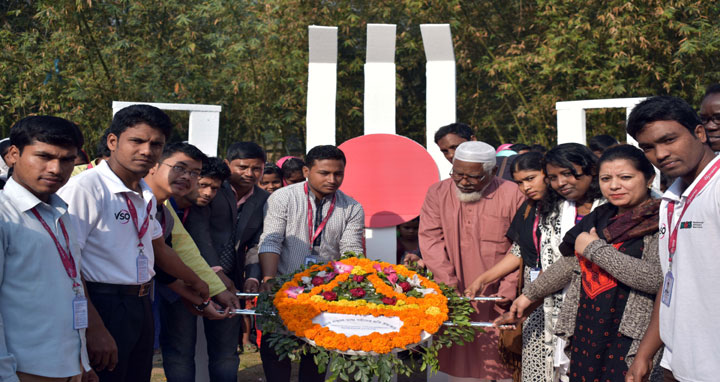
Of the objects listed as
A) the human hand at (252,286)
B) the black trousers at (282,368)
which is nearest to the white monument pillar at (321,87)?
the human hand at (252,286)

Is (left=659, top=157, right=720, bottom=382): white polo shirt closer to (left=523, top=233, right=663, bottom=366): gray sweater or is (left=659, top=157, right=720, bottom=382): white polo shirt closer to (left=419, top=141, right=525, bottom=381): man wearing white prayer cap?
(left=523, top=233, right=663, bottom=366): gray sweater

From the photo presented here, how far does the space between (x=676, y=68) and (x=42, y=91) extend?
972 centimetres

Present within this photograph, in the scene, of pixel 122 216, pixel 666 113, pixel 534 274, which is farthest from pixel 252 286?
pixel 666 113

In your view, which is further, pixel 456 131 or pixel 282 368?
pixel 456 131

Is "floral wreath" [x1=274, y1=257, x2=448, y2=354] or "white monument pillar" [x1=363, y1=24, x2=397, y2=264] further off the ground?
"white monument pillar" [x1=363, y1=24, x2=397, y2=264]

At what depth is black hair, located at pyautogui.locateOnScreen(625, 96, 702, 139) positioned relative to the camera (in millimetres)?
2781

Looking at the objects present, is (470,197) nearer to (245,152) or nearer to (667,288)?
(245,152)

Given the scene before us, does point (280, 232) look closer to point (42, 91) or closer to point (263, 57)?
point (42, 91)

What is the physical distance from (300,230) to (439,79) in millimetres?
2503

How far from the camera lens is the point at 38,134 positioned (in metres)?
2.76

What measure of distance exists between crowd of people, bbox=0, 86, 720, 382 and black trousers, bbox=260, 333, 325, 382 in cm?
1

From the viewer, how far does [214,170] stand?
15.3 ft

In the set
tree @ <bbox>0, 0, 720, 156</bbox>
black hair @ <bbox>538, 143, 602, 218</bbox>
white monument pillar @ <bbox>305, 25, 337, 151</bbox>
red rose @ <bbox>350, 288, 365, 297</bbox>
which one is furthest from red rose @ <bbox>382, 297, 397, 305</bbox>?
tree @ <bbox>0, 0, 720, 156</bbox>

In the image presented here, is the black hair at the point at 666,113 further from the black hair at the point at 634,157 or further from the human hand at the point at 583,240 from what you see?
the human hand at the point at 583,240
